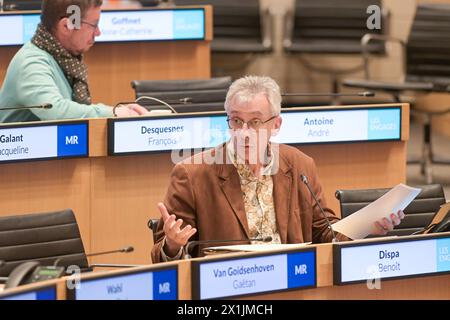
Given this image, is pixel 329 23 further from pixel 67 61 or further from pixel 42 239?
pixel 42 239

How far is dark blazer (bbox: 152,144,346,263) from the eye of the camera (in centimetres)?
455

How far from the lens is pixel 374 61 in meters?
10.9

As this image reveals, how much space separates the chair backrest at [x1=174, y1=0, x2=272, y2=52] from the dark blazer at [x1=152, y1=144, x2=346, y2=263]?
558cm

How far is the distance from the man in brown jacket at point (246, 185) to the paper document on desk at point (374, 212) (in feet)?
0.11

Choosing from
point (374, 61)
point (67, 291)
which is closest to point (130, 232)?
point (67, 291)

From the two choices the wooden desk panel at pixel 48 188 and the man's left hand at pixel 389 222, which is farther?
the wooden desk panel at pixel 48 188

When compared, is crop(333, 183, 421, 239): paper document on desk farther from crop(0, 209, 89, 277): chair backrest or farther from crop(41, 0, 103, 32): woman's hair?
crop(41, 0, 103, 32): woman's hair

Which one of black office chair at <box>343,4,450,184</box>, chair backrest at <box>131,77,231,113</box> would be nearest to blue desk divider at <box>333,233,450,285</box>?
chair backrest at <box>131,77,231,113</box>

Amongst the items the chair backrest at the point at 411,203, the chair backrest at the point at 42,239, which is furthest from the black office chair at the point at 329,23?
the chair backrest at the point at 42,239

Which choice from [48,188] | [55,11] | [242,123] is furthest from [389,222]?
[55,11]

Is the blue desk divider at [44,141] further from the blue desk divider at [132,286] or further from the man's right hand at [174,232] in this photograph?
the blue desk divider at [132,286]

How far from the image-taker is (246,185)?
4656mm

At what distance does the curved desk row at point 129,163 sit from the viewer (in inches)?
223
